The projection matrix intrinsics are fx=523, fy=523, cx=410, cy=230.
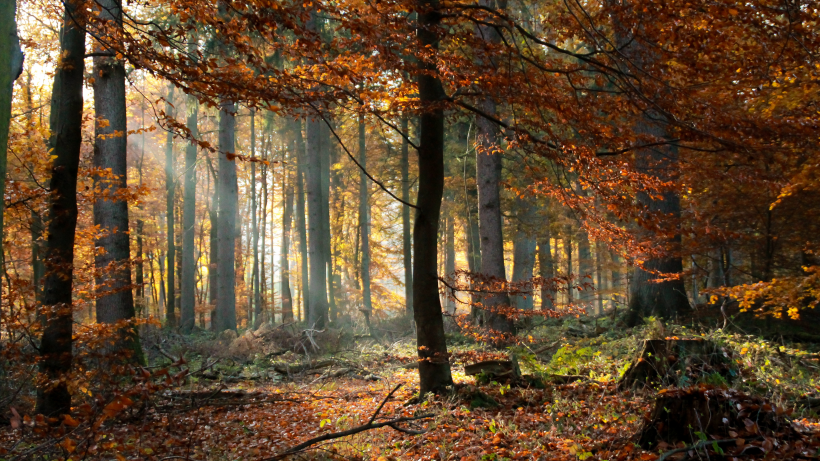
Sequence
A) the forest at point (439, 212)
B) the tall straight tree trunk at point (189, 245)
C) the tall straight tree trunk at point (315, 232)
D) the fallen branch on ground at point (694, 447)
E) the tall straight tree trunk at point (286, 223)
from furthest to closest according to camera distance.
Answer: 1. the tall straight tree trunk at point (286, 223)
2. the tall straight tree trunk at point (189, 245)
3. the tall straight tree trunk at point (315, 232)
4. the forest at point (439, 212)
5. the fallen branch on ground at point (694, 447)

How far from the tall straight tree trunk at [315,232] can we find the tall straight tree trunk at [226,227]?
2.31 m

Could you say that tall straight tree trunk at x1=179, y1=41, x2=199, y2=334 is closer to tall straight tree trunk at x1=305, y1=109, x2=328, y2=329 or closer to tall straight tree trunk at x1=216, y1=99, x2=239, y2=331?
tall straight tree trunk at x1=216, y1=99, x2=239, y2=331

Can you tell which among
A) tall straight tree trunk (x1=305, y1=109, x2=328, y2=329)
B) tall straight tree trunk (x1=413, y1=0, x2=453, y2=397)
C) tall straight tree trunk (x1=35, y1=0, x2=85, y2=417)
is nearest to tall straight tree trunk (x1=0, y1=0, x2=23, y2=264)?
tall straight tree trunk (x1=35, y1=0, x2=85, y2=417)

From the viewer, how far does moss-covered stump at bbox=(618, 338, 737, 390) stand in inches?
224

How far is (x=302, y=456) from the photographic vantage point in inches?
182

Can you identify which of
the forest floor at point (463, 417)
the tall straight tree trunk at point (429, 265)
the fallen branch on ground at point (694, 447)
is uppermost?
the tall straight tree trunk at point (429, 265)

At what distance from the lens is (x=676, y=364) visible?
19.3 feet

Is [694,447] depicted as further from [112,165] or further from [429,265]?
[112,165]

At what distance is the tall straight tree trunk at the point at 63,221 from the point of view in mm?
5688

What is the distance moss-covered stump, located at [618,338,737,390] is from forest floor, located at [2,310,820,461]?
14 cm

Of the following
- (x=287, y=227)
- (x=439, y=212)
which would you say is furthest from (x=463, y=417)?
(x=287, y=227)

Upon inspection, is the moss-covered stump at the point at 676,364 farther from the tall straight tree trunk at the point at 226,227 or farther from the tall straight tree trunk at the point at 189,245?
the tall straight tree trunk at the point at 189,245

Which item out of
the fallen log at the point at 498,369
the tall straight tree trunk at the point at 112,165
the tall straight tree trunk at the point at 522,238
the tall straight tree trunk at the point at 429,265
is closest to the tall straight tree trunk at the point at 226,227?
the tall straight tree trunk at the point at 112,165

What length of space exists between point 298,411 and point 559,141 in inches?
193
